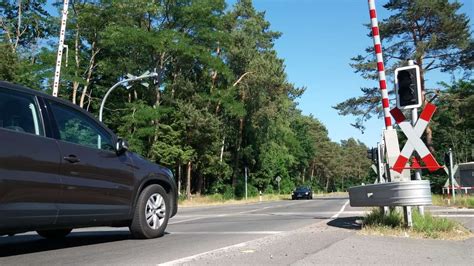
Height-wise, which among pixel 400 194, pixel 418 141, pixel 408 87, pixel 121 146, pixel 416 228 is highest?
pixel 408 87

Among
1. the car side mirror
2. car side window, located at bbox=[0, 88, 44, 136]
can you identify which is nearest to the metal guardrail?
the car side mirror

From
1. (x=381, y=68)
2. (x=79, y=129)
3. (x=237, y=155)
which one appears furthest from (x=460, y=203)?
(x=237, y=155)

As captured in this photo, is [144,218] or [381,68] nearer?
[144,218]

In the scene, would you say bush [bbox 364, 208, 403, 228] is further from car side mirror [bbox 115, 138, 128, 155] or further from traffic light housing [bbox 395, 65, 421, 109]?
car side mirror [bbox 115, 138, 128, 155]

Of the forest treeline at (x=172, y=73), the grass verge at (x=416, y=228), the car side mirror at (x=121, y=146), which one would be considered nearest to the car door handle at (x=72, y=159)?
the car side mirror at (x=121, y=146)

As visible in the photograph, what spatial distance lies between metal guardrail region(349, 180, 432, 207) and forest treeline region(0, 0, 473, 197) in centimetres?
2480

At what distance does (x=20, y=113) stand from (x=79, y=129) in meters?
1.08

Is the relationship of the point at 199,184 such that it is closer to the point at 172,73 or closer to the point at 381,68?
the point at 172,73

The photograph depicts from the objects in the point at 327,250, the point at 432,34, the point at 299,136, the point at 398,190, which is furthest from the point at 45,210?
the point at 299,136

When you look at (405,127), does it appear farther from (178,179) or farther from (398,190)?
(178,179)

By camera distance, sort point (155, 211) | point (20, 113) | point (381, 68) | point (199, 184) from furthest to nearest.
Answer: point (199, 184)
point (381, 68)
point (155, 211)
point (20, 113)

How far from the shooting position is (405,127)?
9.05 m

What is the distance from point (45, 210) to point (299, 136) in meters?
87.2

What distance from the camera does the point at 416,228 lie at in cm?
878
